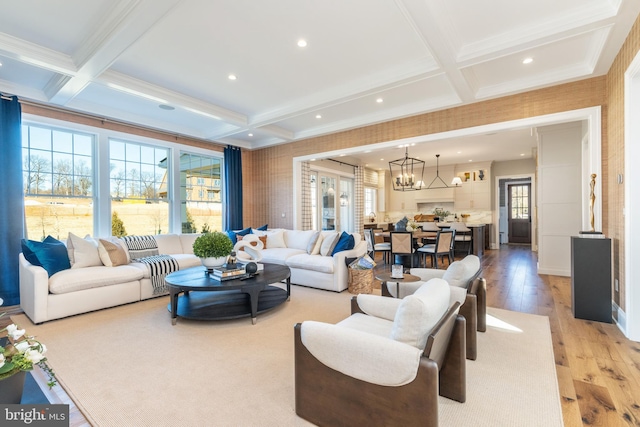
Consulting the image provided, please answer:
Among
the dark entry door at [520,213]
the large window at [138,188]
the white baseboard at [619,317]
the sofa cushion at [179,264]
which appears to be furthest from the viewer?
the dark entry door at [520,213]

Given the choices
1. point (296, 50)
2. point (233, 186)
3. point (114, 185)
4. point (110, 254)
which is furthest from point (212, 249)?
point (233, 186)

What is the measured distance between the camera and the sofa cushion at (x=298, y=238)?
5832 millimetres

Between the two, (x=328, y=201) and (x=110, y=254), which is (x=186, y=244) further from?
(x=328, y=201)

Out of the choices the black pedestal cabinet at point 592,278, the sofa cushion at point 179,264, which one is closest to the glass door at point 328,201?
the sofa cushion at point 179,264

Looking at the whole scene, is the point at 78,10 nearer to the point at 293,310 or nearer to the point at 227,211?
the point at 293,310

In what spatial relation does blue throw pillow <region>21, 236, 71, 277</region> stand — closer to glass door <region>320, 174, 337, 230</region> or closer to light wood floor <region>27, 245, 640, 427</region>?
light wood floor <region>27, 245, 640, 427</region>

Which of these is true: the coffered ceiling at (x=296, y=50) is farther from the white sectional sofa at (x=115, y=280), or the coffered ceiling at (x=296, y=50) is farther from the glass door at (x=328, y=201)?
the glass door at (x=328, y=201)

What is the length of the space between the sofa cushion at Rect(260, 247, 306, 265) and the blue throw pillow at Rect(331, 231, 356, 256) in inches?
34.0

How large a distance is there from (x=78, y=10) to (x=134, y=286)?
123 inches

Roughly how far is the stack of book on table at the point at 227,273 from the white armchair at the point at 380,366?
1985 mm

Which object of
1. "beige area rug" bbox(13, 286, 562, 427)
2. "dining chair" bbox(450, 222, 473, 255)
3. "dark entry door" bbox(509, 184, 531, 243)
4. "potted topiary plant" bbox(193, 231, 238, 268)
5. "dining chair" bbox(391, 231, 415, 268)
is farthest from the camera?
"dark entry door" bbox(509, 184, 531, 243)

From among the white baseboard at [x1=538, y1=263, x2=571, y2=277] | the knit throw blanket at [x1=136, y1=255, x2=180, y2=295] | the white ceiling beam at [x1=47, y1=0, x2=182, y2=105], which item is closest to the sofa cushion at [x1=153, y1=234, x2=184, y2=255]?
the knit throw blanket at [x1=136, y1=255, x2=180, y2=295]

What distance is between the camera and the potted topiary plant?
3754 mm

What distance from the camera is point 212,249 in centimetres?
376
